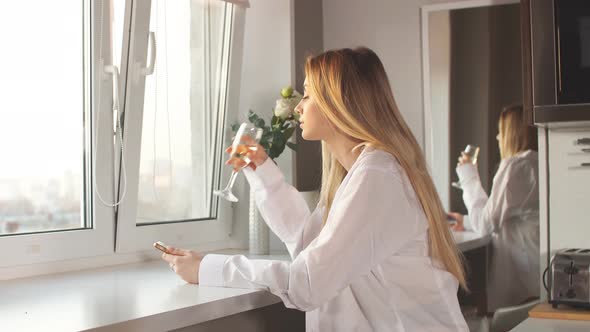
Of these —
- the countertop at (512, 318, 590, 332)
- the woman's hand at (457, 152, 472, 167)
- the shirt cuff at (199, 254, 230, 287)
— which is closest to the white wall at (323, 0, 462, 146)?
the woman's hand at (457, 152, 472, 167)

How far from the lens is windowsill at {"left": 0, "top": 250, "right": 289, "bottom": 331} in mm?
1633

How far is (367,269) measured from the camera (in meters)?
1.81

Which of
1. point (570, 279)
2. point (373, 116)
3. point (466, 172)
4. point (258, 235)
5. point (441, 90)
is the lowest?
point (570, 279)

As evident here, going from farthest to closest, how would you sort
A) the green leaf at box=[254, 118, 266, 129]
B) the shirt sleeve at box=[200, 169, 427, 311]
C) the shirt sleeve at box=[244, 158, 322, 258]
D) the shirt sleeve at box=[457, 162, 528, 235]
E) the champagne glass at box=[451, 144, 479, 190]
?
1. the champagne glass at box=[451, 144, 479, 190]
2. the shirt sleeve at box=[457, 162, 528, 235]
3. the green leaf at box=[254, 118, 266, 129]
4. the shirt sleeve at box=[244, 158, 322, 258]
5. the shirt sleeve at box=[200, 169, 427, 311]

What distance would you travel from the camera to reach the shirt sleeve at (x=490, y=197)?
9.87 ft

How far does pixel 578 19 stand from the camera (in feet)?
7.88

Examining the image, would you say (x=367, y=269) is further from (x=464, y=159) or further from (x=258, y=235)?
(x=464, y=159)

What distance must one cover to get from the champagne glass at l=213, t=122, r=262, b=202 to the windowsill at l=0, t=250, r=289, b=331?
313mm

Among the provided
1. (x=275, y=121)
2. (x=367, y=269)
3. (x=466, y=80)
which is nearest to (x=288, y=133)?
(x=275, y=121)

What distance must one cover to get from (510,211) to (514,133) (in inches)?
11.7

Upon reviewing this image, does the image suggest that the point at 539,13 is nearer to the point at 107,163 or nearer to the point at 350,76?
the point at 350,76

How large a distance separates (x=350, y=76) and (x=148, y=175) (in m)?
1.03

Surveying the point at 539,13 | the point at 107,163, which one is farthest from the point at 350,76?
the point at 107,163

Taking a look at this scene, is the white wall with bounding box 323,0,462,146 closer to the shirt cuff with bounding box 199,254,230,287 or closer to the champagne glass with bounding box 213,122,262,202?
the champagne glass with bounding box 213,122,262,202
